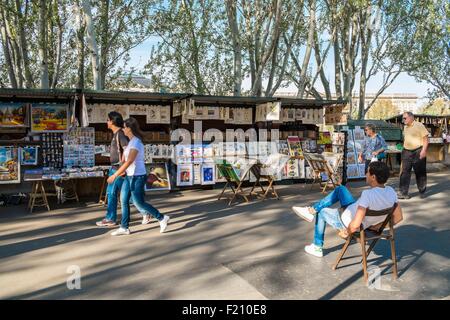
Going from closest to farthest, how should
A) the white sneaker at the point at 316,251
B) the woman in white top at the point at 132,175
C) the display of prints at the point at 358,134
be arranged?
the white sneaker at the point at 316,251 → the woman in white top at the point at 132,175 → the display of prints at the point at 358,134

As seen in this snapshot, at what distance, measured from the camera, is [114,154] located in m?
6.08

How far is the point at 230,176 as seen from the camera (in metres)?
8.45

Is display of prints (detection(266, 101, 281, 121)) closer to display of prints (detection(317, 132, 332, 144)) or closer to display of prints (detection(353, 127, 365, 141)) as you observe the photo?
display of prints (detection(317, 132, 332, 144))

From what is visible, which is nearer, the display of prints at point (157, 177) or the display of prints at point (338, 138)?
the display of prints at point (157, 177)

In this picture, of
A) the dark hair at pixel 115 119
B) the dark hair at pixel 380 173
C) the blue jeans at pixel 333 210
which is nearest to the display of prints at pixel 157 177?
the dark hair at pixel 115 119

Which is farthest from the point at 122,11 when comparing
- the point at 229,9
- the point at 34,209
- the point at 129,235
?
the point at 129,235

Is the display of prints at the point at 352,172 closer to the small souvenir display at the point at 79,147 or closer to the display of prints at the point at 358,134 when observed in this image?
the display of prints at the point at 358,134

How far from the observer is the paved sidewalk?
3.73 meters

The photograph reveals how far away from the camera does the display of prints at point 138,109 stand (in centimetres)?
984

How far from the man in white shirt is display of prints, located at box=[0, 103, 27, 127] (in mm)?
6781

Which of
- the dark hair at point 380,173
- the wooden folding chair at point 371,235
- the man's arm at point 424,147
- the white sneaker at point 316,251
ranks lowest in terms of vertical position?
the white sneaker at point 316,251

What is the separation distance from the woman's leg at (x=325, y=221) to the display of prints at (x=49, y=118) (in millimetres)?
6500

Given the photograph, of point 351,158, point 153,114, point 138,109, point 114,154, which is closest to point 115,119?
point 114,154
